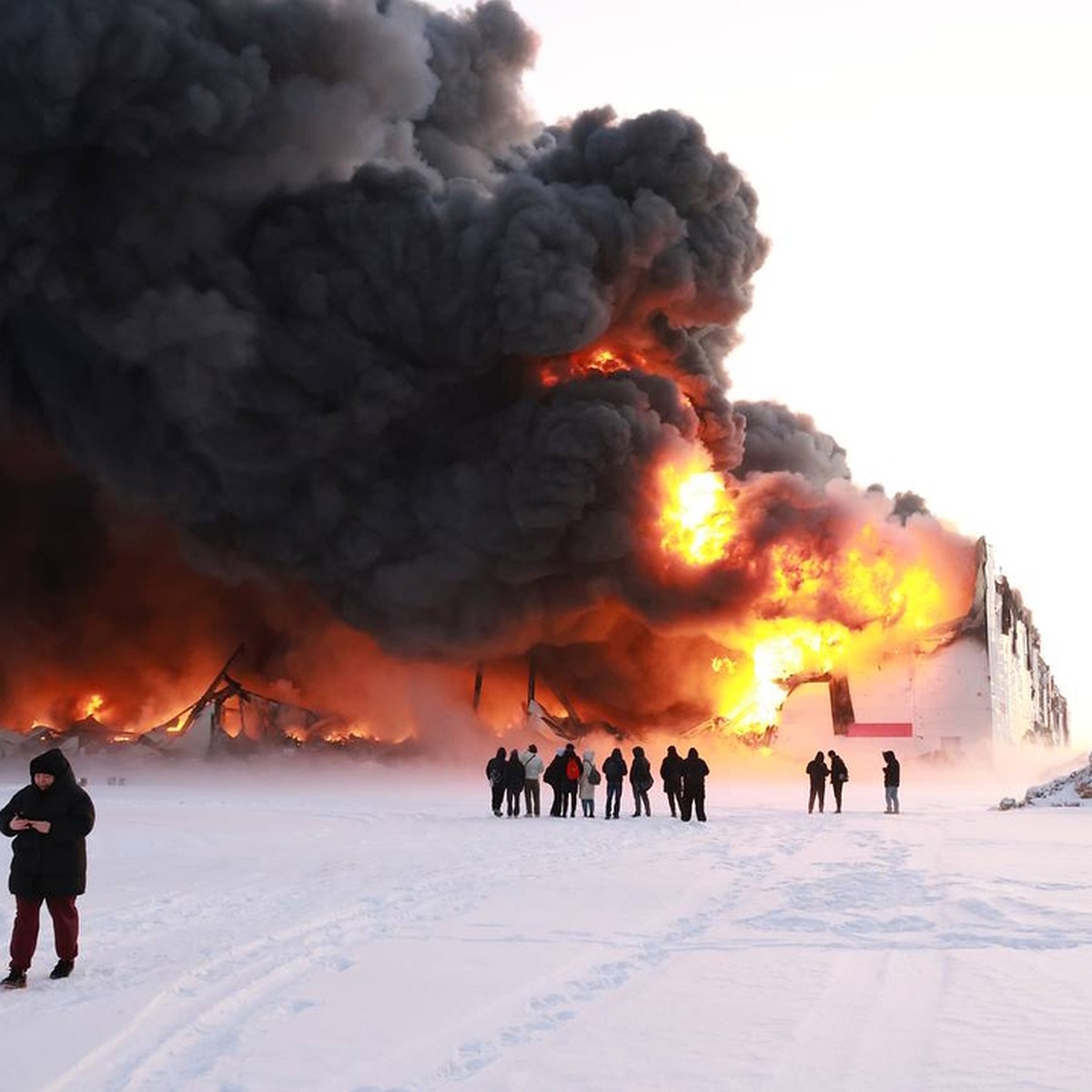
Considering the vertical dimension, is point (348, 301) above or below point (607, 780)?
above

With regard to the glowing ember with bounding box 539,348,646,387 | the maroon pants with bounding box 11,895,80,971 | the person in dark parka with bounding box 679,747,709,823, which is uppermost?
the glowing ember with bounding box 539,348,646,387

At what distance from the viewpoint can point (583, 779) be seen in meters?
24.0

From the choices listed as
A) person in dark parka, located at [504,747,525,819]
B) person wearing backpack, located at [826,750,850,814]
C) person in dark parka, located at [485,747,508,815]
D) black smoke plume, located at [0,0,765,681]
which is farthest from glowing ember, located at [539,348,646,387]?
person in dark parka, located at [504,747,525,819]

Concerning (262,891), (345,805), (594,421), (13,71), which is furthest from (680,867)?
(13,71)

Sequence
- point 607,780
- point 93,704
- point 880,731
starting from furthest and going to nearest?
1. point 93,704
2. point 880,731
3. point 607,780

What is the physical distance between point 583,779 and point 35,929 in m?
16.6

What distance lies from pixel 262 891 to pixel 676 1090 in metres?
7.44

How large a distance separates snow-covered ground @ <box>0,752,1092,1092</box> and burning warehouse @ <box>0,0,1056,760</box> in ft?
65.3

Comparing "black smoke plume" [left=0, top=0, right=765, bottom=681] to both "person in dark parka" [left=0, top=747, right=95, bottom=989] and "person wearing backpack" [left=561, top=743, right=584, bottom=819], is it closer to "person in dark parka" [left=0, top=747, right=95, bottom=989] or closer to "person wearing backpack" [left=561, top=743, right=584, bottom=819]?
"person wearing backpack" [left=561, top=743, right=584, bottom=819]

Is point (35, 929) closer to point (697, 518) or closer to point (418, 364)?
point (697, 518)

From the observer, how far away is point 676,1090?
546 cm

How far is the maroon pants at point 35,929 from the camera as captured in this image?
790 cm

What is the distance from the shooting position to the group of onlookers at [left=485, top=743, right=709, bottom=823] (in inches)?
867

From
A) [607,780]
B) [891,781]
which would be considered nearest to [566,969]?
[607,780]
